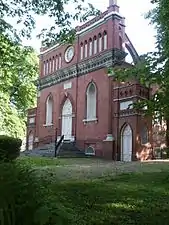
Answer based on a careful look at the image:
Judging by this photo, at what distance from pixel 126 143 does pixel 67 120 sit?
8.01 metres

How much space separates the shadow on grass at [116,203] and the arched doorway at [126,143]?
49.3 feet

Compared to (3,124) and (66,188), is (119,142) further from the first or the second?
(66,188)

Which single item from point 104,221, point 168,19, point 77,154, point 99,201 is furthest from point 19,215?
point 77,154

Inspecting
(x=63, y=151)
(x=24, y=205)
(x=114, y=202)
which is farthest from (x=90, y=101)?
(x=24, y=205)

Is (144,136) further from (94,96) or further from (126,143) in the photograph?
(94,96)

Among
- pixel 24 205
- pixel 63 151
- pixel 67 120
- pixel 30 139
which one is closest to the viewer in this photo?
pixel 24 205

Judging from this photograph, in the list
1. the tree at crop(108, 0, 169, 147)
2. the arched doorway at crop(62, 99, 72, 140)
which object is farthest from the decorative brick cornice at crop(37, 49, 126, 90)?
the tree at crop(108, 0, 169, 147)

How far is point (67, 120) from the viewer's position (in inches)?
1248

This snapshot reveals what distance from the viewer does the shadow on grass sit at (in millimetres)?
5523

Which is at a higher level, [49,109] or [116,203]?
[49,109]

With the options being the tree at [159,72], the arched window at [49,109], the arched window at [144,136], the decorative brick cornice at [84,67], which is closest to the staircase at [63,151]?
the arched window at [144,136]

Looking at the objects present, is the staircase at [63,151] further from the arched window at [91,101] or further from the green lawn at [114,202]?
the green lawn at [114,202]

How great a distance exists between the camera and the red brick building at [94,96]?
2523 cm

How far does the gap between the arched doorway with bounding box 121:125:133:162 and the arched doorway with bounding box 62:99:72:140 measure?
259 inches
